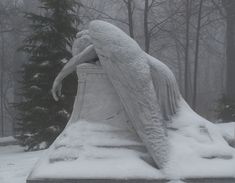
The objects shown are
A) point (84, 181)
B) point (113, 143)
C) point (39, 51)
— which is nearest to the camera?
point (84, 181)

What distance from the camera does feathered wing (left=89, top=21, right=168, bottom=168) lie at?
529 centimetres

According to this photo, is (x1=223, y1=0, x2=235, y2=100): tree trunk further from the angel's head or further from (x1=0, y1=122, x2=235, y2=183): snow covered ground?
the angel's head

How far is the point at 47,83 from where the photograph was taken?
12648 mm

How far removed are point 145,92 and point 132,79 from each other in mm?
199

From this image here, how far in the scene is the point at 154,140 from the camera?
5.21 metres

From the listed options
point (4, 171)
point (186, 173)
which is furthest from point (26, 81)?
point (186, 173)

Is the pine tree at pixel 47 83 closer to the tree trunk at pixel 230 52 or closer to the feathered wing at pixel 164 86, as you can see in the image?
the feathered wing at pixel 164 86

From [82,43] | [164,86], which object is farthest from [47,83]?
[164,86]

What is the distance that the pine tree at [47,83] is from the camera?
12.5 meters

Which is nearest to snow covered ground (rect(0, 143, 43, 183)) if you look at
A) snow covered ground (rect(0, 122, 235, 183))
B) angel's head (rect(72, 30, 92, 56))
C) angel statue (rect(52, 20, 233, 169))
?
snow covered ground (rect(0, 122, 235, 183))

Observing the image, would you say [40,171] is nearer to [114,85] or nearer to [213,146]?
[114,85]

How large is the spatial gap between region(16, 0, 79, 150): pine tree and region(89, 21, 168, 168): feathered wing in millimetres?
6961

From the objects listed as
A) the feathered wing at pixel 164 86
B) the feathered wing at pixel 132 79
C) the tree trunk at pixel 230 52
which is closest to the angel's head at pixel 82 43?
the feathered wing at pixel 132 79

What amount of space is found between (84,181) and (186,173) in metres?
1.02
